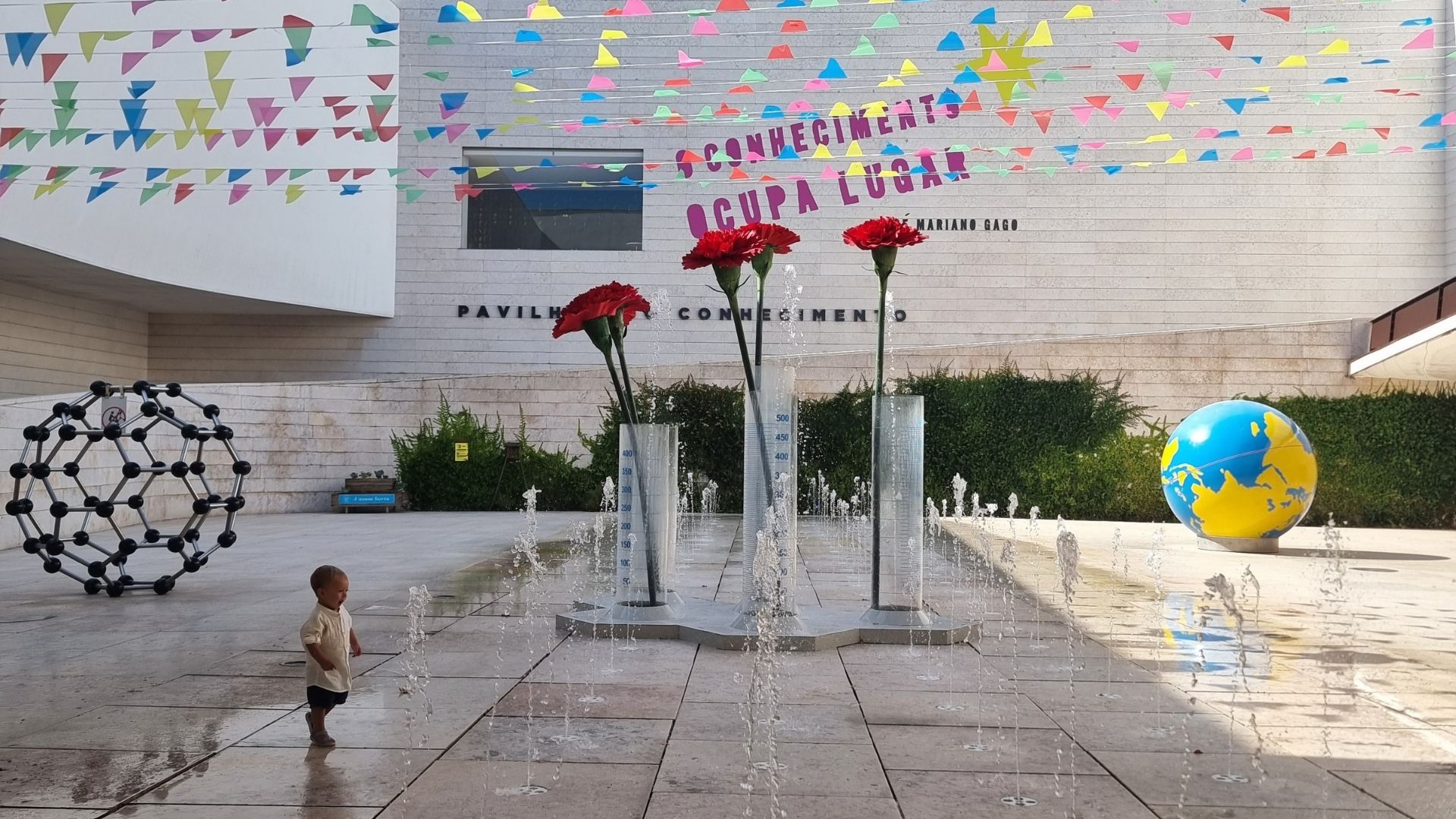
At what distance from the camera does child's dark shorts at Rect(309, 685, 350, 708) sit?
449 cm

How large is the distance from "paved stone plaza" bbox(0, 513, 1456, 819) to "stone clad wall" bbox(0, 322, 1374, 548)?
1067cm

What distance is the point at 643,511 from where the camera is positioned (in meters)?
7.39

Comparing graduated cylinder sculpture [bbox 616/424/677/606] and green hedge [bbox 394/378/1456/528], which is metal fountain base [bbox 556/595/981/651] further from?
green hedge [bbox 394/378/1456/528]

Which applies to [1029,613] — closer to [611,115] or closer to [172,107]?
[172,107]

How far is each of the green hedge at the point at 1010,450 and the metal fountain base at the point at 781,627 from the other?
13.4 m

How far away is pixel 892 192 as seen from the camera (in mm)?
23984

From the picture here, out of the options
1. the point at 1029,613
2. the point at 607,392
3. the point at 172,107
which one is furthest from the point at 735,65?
the point at 1029,613

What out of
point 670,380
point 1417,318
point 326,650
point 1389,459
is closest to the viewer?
point 326,650

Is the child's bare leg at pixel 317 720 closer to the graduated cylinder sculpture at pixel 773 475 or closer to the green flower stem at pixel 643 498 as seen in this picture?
the graduated cylinder sculpture at pixel 773 475

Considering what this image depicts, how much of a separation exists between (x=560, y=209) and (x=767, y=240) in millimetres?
18217

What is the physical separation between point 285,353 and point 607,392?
7.24 meters

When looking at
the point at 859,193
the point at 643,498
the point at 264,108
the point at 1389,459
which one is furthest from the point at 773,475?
the point at 859,193

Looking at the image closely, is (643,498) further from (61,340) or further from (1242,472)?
(61,340)

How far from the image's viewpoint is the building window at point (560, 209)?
957 inches
